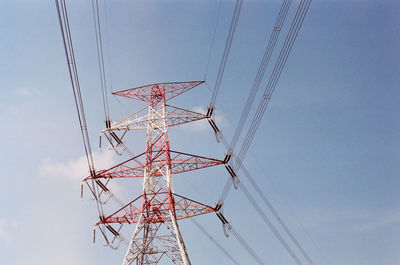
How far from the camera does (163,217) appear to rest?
762 inches

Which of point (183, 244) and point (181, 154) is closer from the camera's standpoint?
point (183, 244)

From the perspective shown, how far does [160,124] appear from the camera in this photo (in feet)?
78.4

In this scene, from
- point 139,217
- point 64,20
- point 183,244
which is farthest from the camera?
point 139,217

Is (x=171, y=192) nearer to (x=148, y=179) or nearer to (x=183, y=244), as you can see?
(x=148, y=179)

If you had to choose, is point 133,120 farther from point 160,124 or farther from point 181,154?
point 181,154

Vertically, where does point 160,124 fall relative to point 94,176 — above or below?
above

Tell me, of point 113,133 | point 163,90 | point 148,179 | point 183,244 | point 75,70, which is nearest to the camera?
point 75,70

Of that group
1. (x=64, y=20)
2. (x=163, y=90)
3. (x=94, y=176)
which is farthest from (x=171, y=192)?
(x=64, y=20)

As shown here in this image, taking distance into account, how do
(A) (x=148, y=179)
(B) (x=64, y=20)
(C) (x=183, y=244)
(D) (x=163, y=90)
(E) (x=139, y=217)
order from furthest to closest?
(D) (x=163, y=90), (A) (x=148, y=179), (E) (x=139, y=217), (C) (x=183, y=244), (B) (x=64, y=20)

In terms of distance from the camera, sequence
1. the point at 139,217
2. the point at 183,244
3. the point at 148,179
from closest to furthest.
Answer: the point at 183,244 → the point at 139,217 → the point at 148,179

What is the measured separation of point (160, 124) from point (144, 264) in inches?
413

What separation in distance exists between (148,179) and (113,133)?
5.34 metres

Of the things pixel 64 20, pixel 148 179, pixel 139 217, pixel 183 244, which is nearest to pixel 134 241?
pixel 139 217

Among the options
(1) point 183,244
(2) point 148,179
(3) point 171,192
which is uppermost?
(2) point 148,179
